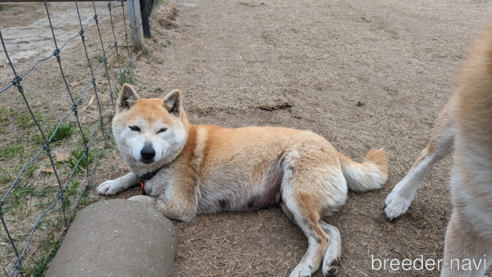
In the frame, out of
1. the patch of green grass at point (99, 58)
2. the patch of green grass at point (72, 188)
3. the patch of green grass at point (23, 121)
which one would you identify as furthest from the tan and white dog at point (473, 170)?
the patch of green grass at point (99, 58)

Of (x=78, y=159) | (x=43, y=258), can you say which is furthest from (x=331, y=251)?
(x=78, y=159)

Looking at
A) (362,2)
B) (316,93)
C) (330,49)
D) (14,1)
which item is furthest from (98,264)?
(362,2)

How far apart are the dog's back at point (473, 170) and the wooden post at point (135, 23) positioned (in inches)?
204

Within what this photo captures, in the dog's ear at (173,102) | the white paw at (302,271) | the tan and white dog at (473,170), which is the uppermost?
the tan and white dog at (473,170)

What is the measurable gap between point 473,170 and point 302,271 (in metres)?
1.33

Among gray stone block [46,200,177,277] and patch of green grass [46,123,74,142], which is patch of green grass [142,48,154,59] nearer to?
patch of green grass [46,123,74,142]

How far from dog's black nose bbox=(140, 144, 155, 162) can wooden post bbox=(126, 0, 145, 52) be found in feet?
12.1

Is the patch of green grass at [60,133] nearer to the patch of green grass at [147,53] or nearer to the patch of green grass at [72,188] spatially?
the patch of green grass at [72,188]

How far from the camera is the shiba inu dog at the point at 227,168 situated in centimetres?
273

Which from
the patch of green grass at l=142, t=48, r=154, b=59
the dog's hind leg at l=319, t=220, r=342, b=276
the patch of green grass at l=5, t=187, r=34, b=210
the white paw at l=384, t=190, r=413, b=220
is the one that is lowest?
the patch of green grass at l=142, t=48, r=154, b=59

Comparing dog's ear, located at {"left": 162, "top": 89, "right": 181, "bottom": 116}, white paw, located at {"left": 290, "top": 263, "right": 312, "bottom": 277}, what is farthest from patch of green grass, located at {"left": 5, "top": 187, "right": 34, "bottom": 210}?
white paw, located at {"left": 290, "top": 263, "right": 312, "bottom": 277}

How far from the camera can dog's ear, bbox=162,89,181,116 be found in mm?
2941

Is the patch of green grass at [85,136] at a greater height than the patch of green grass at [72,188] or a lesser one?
lesser

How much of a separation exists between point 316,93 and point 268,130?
220cm
